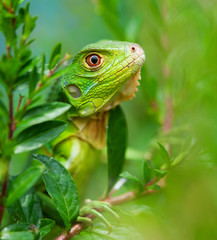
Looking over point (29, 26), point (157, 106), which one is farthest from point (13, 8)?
point (157, 106)

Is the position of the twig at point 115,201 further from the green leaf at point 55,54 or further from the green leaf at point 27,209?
the green leaf at point 55,54

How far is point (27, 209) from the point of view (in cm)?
143

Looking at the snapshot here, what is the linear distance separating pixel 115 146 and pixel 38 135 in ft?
2.32

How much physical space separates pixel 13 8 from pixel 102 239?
90cm

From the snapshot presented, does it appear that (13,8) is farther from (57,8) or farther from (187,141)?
(57,8)

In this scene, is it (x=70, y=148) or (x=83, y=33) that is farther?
(x=83, y=33)

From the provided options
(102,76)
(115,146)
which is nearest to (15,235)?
(115,146)

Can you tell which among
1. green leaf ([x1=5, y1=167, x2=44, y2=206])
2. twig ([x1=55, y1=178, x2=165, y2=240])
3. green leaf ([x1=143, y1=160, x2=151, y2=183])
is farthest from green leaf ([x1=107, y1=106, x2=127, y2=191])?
green leaf ([x1=5, y1=167, x2=44, y2=206])

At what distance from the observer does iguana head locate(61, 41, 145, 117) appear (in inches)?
84.4

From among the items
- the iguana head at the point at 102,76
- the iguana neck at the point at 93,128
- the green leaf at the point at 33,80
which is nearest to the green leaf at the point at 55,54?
the green leaf at the point at 33,80

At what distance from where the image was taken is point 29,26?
1.18 meters

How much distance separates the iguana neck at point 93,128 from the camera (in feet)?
7.92

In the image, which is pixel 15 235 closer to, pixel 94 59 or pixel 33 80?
pixel 33 80

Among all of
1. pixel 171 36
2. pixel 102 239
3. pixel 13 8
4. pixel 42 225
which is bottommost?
pixel 102 239
